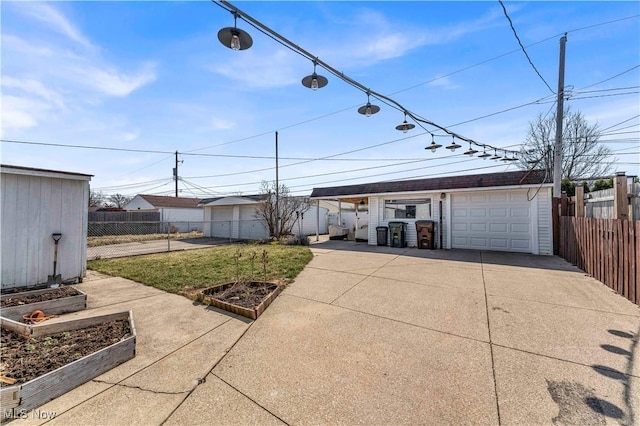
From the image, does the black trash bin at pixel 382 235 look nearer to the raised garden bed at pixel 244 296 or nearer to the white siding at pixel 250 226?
the white siding at pixel 250 226

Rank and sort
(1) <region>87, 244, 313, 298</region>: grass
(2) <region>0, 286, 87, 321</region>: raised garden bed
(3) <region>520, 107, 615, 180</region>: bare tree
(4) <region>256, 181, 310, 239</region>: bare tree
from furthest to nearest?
(3) <region>520, 107, 615, 180</region>: bare tree → (4) <region>256, 181, 310, 239</region>: bare tree → (1) <region>87, 244, 313, 298</region>: grass → (2) <region>0, 286, 87, 321</region>: raised garden bed

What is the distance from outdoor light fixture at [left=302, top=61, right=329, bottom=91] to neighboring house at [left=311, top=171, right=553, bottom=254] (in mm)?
7946

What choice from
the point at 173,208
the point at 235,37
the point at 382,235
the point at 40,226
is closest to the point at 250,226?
the point at 382,235

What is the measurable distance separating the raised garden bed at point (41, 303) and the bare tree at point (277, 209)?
35.2ft

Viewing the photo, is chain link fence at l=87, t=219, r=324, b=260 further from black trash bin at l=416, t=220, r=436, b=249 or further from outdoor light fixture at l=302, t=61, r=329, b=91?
outdoor light fixture at l=302, t=61, r=329, b=91

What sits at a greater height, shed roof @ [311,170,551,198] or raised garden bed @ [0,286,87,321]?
shed roof @ [311,170,551,198]

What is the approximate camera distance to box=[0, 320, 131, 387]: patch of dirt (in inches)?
92.8

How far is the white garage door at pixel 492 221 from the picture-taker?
951 centimetres

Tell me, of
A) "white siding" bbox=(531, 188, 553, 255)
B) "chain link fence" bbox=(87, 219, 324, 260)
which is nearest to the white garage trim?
"white siding" bbox=(531, 188, 553, 255)

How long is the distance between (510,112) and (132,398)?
39.4 ft

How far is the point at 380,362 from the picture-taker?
265cm

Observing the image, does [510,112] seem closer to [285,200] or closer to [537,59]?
[537,59]

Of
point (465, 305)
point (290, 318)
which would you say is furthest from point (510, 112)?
point (290, 318)

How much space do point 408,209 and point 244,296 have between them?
9076 millimetres
